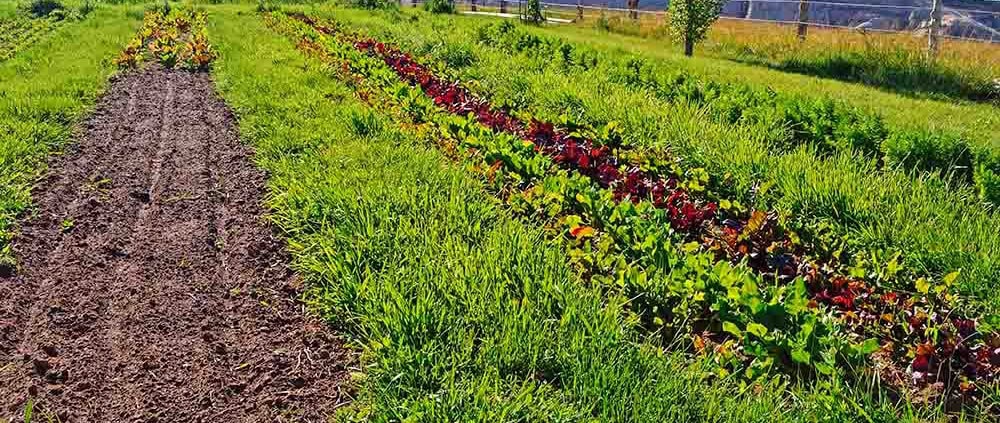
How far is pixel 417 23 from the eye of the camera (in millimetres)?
17547

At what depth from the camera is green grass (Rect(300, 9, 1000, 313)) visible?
13.5ft

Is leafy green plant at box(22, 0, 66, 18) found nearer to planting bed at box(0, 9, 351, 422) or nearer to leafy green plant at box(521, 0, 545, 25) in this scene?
leafy green plant at box(521, 0, 545, 25)

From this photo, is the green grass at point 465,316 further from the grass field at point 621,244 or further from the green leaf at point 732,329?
the green leaf at point 732,329

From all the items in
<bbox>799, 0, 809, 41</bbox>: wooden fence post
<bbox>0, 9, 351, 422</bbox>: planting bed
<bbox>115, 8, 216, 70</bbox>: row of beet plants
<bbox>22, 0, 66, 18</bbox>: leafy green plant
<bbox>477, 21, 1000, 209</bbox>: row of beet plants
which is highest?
<bbox>22, 0, 66, 18</bbox>: leafy green plant

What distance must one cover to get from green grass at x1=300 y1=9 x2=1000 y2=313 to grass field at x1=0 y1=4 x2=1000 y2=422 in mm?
21

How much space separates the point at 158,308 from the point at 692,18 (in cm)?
1350

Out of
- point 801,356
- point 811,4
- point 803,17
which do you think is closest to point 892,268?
point 801,356

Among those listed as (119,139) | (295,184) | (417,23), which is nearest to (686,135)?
(295,184)

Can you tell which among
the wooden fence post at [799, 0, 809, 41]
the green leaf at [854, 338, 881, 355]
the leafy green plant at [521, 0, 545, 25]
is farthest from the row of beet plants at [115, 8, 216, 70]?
the wooden fence post at [799, 0, 809, 41]

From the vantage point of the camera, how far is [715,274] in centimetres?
345

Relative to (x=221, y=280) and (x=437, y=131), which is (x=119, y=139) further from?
(x=221, y=280)

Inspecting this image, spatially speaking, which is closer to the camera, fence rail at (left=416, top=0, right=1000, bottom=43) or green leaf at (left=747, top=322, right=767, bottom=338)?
green leaf at (left=747, top=322, right=767, bottom=338)

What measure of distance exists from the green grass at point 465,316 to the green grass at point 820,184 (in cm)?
161

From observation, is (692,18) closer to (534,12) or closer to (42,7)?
(534,12)
